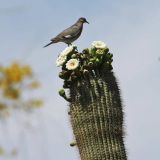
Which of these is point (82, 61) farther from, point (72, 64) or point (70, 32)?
point (70, 32)

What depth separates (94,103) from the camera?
10.8 metres

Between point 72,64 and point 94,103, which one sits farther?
point 72,64

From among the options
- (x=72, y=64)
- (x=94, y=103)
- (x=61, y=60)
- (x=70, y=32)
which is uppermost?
(x=70, y=32)

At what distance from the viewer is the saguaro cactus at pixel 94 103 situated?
10609 millimetres

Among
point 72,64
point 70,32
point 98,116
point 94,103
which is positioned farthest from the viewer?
point 70,32

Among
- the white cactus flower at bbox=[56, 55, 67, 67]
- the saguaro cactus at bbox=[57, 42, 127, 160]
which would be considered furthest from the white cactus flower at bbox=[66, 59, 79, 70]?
the white cactus flower at bbox=[56, 55, 67, 67]

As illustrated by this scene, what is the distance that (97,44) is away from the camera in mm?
11805

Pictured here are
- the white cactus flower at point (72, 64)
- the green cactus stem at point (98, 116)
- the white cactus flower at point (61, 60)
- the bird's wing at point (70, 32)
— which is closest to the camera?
the green cactus stem at point (98, 116)

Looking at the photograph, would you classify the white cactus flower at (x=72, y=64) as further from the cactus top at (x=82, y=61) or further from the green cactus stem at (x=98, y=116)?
the green cactus stem at (x=98, y=116)

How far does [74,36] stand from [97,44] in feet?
8.79

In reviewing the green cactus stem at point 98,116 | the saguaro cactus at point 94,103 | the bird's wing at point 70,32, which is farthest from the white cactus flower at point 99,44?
the bird's wing at point 70,32

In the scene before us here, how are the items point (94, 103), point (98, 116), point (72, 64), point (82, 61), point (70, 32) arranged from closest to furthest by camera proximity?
point (98, 116), point (94, 103), point (72, 64), point (82, 61), point (70, 32)

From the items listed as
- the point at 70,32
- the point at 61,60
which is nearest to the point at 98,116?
the point at 61,60

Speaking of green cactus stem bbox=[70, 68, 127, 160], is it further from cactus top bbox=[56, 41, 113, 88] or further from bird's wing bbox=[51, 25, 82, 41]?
bird's wing bbox=[51, 25, 82, 41]
